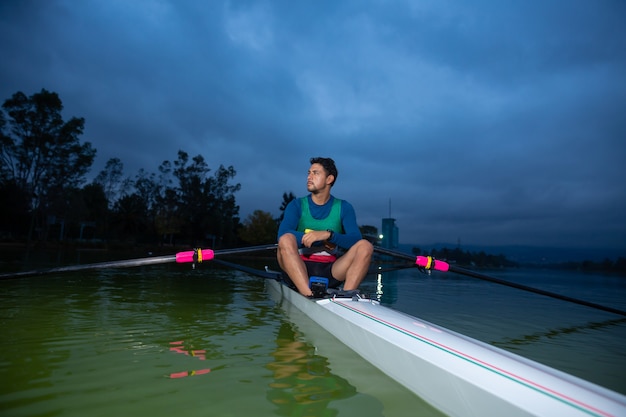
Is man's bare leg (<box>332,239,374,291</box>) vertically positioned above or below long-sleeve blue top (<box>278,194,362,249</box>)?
below

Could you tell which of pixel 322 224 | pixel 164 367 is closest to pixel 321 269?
pixel 322 224

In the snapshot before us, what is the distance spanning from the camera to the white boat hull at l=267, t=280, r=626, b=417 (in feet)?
3.68

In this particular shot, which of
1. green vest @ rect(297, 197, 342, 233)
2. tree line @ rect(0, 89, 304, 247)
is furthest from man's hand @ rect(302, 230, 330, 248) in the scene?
tree line @ rect(0, 89, 304, 247)

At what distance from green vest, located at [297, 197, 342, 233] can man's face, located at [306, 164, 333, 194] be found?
0.81ft

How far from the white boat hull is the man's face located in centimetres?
206

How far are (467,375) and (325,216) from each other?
9.88 ft

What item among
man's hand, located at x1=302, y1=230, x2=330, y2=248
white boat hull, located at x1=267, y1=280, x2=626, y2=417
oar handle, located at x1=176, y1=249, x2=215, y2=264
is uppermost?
man's hand, located at x1=302, y1=230, x2=330, y2=248

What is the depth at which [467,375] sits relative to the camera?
1.39 metres

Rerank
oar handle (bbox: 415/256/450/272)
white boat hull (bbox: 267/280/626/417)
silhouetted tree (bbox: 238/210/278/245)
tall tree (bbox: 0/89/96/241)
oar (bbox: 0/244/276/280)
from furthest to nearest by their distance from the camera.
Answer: silhouetted tree (bbox: 238/210/278/245) → tall tree (bbox: 0/89/96/241) → oar handle (bbox: 415/256/450/272) → oar (bbox: 0/244/276/280) → white boat hull (bbox: 267/280/626/417)

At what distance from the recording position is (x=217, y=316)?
13.2 feet

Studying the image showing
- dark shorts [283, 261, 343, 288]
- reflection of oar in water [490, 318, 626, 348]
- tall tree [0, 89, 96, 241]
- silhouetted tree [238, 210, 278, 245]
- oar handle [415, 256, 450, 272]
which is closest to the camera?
reflection of oar in water [490, 318, 626, 348]

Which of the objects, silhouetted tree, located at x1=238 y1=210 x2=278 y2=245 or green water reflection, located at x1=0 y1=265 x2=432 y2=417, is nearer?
green water reflection, located at x1=0 y1=265 x2=432 y2=417

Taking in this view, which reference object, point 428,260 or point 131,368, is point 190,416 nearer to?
point 131,368

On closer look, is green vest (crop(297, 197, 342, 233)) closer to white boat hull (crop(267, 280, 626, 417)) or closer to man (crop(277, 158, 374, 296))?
man (crop(277, 158, 374, 296))
